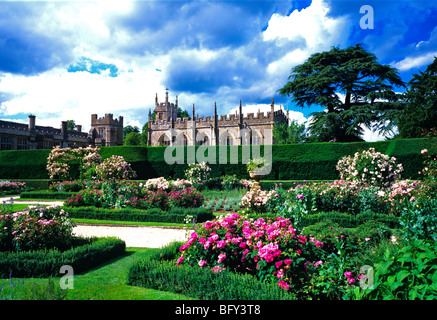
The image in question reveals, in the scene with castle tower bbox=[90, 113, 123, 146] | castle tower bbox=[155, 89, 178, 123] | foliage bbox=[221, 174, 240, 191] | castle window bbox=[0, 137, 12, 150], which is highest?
castle tower bbox=[155, 89, 178, 123]

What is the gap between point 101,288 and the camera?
348 centimetres

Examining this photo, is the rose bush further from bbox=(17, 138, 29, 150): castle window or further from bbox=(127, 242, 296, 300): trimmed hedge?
bbox=(17, 138, 29, 150): castle window

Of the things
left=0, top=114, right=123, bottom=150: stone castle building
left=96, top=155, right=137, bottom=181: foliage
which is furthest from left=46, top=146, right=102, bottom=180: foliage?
left=0, top=114, right=123, bottom=150: stone castle building

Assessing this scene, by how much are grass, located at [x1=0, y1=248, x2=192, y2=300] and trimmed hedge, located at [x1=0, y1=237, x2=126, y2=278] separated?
203 mm

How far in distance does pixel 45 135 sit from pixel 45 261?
3722 cm

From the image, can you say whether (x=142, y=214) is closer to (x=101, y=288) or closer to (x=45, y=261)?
(x=45, y=261)

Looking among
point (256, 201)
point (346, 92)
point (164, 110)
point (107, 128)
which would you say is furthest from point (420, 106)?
point (107, 128)

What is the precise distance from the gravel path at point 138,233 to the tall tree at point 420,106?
1769 cm

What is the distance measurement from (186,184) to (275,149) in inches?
323

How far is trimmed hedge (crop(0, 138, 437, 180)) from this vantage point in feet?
53.4

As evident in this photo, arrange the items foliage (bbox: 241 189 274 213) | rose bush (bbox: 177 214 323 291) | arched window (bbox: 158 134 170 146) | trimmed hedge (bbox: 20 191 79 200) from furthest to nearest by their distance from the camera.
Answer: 1. arched window (bbox: 158 134 170 146)
2. trimmed hedge (bbox: 20 191 79 200)
3. foliage (bbox: 241 189 274 213)
4. rose bush (bbox: 177 214 323 291)

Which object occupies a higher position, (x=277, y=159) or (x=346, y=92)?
(x=346, y=92)

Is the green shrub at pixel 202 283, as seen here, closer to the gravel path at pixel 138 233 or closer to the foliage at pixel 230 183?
the gravel path at pixel 138 233
